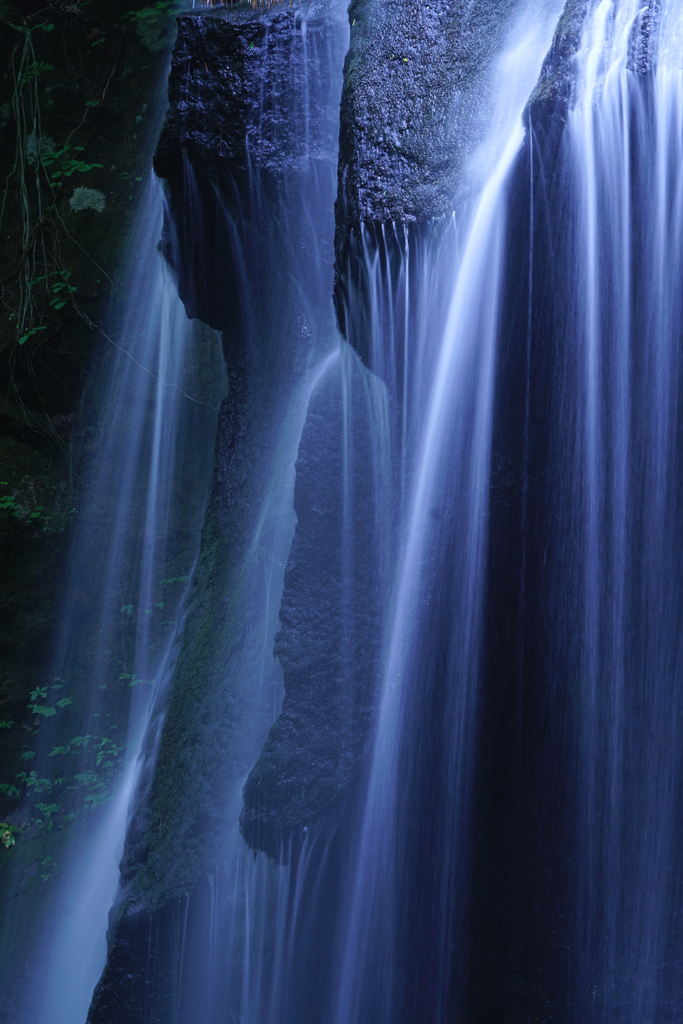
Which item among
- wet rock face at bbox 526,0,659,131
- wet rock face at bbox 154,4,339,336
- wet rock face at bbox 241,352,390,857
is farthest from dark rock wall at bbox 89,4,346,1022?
wet rock face at bbox 526,0,659,131

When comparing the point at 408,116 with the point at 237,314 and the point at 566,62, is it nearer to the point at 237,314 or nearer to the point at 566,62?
the point at 566,62

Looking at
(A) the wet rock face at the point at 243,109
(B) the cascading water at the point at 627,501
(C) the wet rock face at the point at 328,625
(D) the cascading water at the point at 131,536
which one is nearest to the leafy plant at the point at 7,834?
(D) the cascading water at the point at 131,536

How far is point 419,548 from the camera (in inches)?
137

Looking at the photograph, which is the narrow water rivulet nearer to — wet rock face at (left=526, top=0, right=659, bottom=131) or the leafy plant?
wet rock face at (left=526, top=0, right=659, bottom=131)

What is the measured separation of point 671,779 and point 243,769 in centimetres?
220

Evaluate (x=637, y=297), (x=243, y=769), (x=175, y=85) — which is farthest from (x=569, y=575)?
(x=175, y=85)

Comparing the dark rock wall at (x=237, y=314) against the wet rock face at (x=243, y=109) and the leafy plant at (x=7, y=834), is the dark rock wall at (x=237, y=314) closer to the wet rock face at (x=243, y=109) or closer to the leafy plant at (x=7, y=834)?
the wet rock face at (x=243, y=109)

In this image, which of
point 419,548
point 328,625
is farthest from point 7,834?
point 419,548

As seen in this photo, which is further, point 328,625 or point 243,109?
point 243,109

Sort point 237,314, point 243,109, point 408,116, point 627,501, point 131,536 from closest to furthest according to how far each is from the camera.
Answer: point 627,501, point 408,116, point 243,109, point 237,314, point 131,536

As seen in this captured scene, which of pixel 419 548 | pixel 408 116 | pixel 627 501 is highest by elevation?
pixel 408 116

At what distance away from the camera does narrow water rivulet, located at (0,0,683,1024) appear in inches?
110

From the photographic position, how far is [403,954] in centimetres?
319

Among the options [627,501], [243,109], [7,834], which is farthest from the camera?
[7,834]
